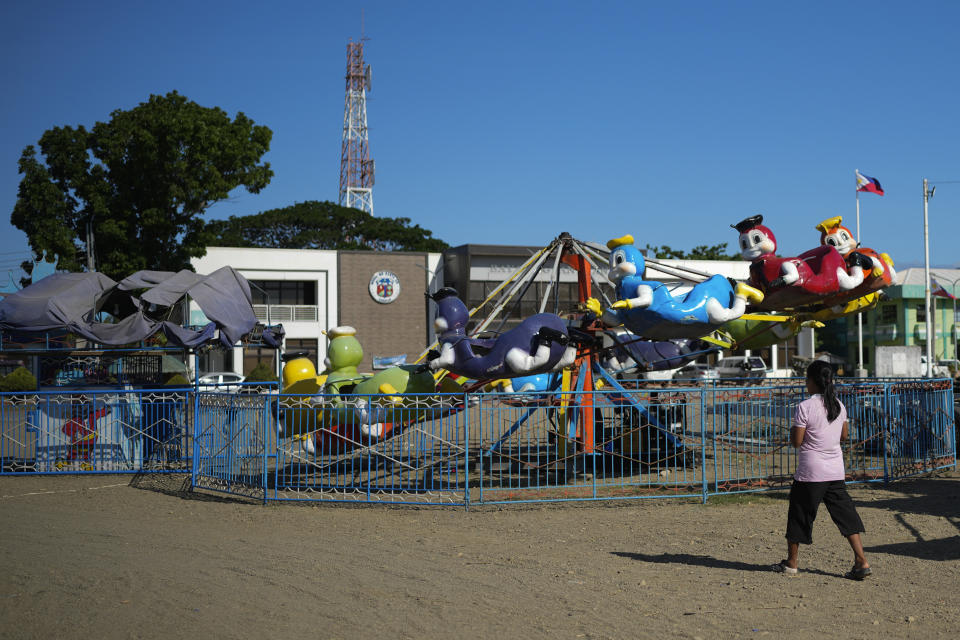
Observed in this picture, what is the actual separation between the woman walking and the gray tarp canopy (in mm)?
10568

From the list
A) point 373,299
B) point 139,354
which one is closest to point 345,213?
point 373,299

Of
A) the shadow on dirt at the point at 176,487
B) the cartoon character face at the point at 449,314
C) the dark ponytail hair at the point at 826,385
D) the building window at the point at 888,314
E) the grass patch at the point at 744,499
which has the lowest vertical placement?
the shadow on dirt at the point at 176,487

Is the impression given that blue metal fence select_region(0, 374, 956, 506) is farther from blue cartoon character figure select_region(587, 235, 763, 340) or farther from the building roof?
the building roof

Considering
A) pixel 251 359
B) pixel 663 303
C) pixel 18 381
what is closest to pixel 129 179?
pixel 18 381

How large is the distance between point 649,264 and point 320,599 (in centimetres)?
907

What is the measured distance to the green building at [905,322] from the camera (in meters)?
51.2

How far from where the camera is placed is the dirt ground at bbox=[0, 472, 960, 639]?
19.5ft

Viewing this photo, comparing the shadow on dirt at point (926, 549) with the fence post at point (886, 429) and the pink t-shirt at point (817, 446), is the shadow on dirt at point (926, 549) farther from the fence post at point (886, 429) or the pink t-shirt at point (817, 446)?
the fence post at point (886, 429)

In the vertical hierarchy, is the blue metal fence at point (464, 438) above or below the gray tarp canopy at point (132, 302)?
below

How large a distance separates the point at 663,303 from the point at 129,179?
23.7 m

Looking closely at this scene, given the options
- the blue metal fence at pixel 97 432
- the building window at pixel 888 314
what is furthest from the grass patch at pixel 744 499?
the building window at pixel 888 314

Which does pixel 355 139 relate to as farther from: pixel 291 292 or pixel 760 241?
pixel 760 241

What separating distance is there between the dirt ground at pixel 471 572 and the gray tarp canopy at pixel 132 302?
12.4 ft

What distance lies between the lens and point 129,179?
28.6 metres
